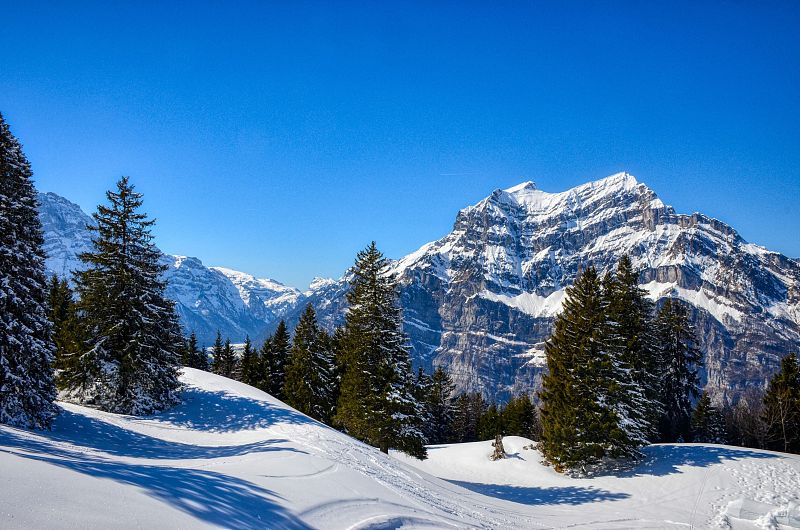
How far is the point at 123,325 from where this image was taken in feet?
71.1

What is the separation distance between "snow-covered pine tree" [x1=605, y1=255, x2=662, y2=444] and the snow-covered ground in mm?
2263

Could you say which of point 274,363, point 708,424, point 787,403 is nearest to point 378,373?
point 274,363

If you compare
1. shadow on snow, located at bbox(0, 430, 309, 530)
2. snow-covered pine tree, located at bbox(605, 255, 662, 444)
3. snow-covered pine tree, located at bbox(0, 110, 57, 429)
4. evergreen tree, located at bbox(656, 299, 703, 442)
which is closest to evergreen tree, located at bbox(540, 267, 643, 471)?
snow-covered pine tree, located at bbox(605, 255, 662, 444)

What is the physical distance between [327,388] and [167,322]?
17.9 m

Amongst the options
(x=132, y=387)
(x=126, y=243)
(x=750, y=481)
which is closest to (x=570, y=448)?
(x=750, y=481)

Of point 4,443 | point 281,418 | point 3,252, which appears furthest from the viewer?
point 281,418

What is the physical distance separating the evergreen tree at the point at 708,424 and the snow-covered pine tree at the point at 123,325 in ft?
178

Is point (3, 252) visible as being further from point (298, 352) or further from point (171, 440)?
point (298, 352)

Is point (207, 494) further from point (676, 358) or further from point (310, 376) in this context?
point (676, 358)

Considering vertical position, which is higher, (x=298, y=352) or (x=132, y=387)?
(x=298, y=352)

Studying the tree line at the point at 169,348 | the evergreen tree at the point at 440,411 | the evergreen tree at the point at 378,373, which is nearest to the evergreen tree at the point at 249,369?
the tree line at the point at 169,348

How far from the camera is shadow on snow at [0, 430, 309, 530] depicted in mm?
6914

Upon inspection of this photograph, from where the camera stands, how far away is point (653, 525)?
15719mm

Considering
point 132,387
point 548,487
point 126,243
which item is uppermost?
point 126,243
